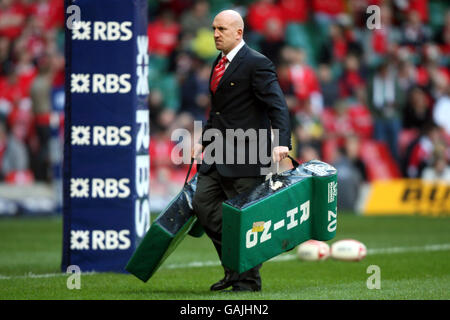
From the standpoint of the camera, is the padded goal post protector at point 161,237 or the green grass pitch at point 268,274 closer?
the green grass pitch at point 268,274

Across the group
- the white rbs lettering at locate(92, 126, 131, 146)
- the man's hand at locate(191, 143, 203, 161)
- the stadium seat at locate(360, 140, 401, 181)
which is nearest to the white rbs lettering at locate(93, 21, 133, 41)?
the white rbs lettering at locate(92, 126, 131, 146)

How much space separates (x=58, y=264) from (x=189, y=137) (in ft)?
32.4

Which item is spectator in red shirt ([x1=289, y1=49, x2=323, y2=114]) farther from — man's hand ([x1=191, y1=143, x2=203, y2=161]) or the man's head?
the man's head

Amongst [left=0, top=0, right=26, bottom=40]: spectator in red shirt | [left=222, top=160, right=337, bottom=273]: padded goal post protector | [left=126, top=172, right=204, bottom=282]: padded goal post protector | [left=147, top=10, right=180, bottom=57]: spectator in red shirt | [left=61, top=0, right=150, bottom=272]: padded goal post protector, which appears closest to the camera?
[left=222, top=160, right=337, bottom=273]: padded goal post protector

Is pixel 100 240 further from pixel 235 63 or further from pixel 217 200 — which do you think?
pixel 235 63

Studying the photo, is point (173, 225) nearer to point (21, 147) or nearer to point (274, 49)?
point (21, 147)

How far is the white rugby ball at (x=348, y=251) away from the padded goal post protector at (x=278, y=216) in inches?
126

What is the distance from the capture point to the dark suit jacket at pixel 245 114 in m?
8.52

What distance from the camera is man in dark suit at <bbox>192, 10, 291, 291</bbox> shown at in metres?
8.48

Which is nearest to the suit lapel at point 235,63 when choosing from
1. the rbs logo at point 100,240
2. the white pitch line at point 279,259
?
the rbs logo at point 100,240

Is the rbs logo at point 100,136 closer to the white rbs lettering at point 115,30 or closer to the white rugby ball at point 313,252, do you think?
the white rbs lettering at point 115,30

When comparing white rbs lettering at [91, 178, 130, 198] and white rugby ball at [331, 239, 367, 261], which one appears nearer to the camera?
white rbs lettering at [91, 178, 130, 198]

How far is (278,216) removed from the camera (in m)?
8.27

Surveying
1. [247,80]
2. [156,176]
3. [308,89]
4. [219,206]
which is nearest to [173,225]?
[219,206]
